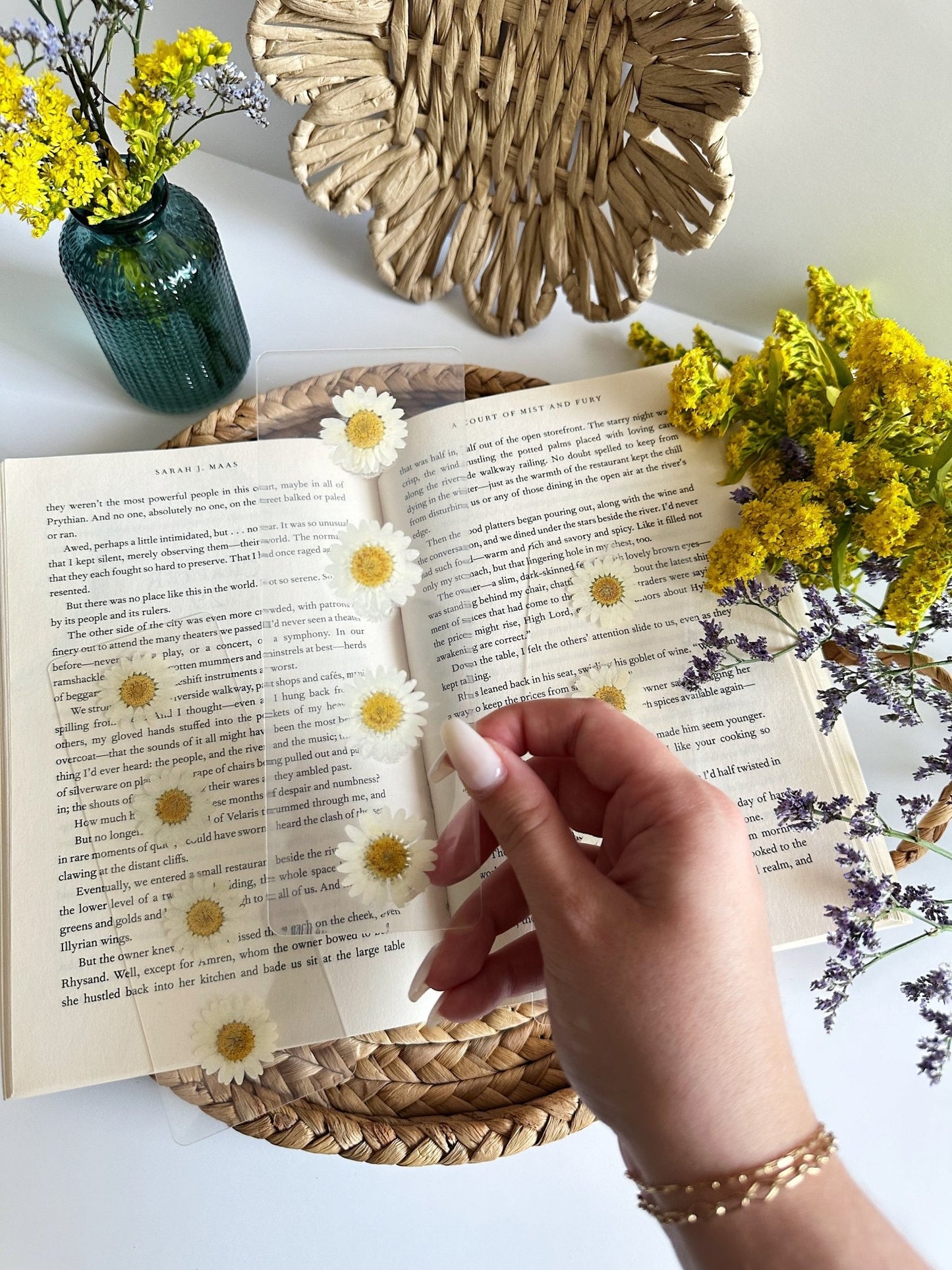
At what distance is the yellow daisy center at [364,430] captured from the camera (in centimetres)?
73

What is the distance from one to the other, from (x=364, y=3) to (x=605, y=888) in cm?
66

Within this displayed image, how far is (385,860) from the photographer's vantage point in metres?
0.66

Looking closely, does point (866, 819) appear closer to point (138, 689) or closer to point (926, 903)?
point (926, 903)

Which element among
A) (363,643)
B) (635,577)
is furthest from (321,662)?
(635,577)

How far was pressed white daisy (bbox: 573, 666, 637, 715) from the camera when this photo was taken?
2.37 feet

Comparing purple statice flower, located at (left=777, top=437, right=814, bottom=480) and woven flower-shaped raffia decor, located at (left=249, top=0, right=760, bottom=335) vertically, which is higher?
woven flower-shaped raffia decor, located at (left=249, top=0, right=760, bottom=335)

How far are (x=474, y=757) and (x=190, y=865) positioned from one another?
26 centimetres

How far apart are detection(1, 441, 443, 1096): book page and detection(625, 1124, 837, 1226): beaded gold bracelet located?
9.1 inches

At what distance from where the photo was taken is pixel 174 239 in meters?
0.69

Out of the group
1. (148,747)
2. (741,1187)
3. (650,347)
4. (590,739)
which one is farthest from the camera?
(650,347)

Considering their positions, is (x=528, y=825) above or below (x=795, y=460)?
below

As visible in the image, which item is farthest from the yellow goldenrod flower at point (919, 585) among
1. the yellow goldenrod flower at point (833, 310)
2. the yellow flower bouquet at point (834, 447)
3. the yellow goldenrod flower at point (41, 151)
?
the yellow goldenrod flower at point (41, 151)

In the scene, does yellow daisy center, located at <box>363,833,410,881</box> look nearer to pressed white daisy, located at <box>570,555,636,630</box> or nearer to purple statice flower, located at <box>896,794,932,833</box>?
pressed white daisy, located at <box>570,555,636,630</box>

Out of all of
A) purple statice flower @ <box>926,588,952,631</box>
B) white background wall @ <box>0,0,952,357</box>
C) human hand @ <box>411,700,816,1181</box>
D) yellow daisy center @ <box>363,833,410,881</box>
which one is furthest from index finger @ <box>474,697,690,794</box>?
white background wall @ <box>0,0,952,357</box>
